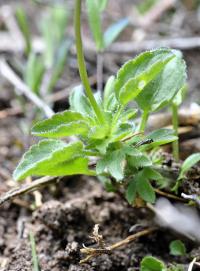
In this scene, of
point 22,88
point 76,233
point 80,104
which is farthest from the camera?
point 22,88

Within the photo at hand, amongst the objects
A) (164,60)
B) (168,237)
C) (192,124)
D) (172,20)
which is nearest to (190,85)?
(192,124)

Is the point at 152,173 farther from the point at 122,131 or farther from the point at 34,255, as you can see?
the point at 34,255

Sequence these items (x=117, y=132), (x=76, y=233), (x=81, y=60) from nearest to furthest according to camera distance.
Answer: (x=81, y=60) < (x=117, y=132) < (x=76, y=233)

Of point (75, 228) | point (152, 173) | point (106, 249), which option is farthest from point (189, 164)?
point (75, 228)

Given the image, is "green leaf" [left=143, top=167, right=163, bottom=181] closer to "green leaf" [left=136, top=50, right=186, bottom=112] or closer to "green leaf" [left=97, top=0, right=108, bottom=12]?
"green leaf" [left=136, top=50, right=186, bottom=112]

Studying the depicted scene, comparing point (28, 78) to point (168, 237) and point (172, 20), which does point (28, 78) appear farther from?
point (172, 20)

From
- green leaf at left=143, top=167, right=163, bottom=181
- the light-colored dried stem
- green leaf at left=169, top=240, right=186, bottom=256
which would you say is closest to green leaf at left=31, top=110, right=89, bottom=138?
green leaf at left=143, top=167, right=163, bottom=181
